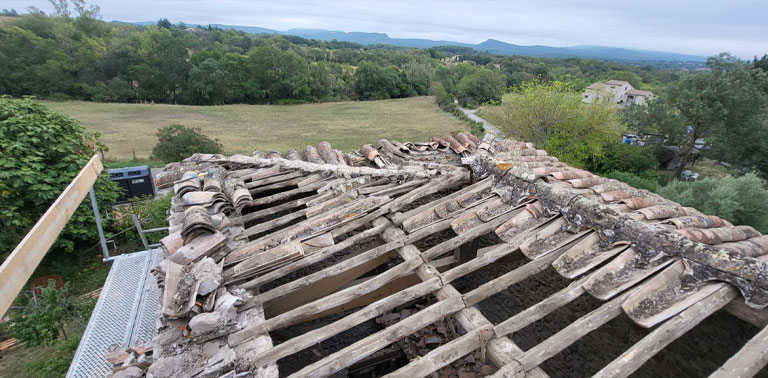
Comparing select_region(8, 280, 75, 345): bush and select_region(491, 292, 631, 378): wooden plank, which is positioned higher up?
select_region(491, 292, 631, 378): wooden plank

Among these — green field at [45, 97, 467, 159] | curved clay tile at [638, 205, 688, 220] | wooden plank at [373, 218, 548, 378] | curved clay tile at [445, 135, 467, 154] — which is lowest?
green field at [45, 97, 467, 159]

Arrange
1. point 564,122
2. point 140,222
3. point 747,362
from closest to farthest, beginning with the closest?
1. point 747,362
2. point 140,222
3. point 564,122

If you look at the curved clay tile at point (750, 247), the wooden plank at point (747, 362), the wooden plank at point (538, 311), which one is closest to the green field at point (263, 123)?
the wooden plank at point (538, 311)

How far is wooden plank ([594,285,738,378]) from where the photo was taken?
275 centimetres

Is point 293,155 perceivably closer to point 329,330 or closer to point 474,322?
point 329,330

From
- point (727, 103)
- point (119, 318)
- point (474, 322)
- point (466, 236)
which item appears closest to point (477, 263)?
point (466, 236)

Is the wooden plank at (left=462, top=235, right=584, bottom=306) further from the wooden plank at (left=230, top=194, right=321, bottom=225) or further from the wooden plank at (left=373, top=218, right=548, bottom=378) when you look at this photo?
the wooden plank at (left=230, top=194, right=321, bottom=225)

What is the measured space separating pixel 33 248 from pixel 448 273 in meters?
4.85

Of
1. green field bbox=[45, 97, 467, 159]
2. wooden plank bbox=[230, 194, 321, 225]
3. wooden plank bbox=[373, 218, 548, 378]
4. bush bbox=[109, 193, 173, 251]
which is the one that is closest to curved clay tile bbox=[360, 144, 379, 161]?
wooden plank bbox=[230, 194, 321, 225]

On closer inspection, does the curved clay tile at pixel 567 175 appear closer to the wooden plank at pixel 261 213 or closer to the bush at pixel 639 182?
the wooden plank at pixel 261 213

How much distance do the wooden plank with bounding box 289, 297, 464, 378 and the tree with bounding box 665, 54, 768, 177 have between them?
1322 inches

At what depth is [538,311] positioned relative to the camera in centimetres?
337

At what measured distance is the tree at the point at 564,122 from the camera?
2436cm

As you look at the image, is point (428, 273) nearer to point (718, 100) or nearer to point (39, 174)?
point (39, 174)
